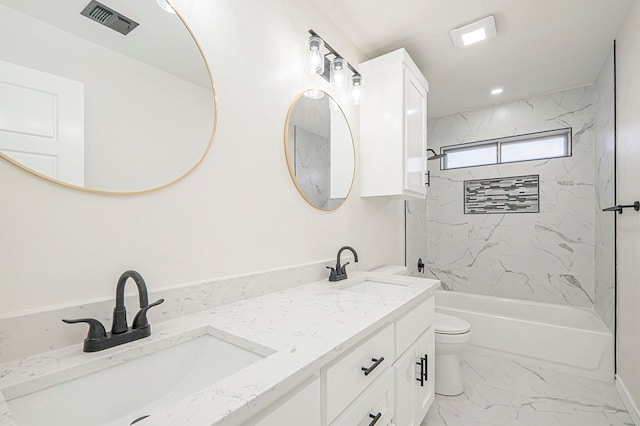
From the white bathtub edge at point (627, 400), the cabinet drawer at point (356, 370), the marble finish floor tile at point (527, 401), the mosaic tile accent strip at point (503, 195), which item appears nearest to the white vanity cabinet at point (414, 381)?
the cabinet drawer at point (356, 370)

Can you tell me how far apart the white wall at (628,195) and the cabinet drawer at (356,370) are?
173cm

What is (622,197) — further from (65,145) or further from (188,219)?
(65,145)

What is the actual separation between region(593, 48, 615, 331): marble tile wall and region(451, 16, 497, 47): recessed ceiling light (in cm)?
111

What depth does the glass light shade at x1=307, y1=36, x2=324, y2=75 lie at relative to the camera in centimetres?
153

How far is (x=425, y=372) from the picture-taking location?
4.95 feet

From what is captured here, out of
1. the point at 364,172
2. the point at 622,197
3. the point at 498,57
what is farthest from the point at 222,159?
the point at 622,197

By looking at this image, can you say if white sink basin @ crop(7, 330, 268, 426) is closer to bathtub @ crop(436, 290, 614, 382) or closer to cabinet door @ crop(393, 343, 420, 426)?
cabinet door @ crop(393, 343, 420, 426)

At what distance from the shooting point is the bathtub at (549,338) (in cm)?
223

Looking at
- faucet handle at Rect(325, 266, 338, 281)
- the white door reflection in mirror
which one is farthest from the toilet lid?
the white door reflection in mirror

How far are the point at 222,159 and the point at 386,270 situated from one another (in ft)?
5.02

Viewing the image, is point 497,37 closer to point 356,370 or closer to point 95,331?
point 356,370

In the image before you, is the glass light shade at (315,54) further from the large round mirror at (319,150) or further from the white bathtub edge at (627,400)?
the white bathtub edge at (627,400)

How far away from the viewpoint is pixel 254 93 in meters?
1.31

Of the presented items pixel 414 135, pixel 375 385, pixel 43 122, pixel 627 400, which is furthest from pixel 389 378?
pixel 627 400
